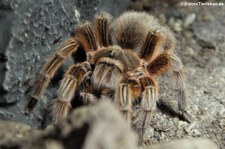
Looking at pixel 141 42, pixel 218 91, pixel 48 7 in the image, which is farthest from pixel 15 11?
pixel 218 91

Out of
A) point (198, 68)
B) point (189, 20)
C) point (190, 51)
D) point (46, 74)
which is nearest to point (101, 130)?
point (46, 74)

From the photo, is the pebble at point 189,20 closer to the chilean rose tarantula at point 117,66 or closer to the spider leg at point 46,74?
the chilean rose tarantula at point 117,66

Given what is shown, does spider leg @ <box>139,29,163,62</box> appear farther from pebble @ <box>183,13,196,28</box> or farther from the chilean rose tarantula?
pebble @ <box>183,13,196,28</box>

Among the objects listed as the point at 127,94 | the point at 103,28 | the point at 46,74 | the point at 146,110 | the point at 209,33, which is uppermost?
the point at 103,28

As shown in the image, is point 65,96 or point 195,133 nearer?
point 65,96

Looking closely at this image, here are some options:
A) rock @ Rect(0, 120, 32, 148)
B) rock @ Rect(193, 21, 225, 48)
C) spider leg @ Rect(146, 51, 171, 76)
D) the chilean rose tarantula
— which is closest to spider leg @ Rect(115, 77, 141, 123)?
the chilean rose tarantula

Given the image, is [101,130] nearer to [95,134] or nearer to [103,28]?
[95,134]

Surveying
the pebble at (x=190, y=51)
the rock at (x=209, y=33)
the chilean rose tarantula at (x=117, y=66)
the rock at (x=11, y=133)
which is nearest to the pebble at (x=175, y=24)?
the rock at (x=209, y=33)
